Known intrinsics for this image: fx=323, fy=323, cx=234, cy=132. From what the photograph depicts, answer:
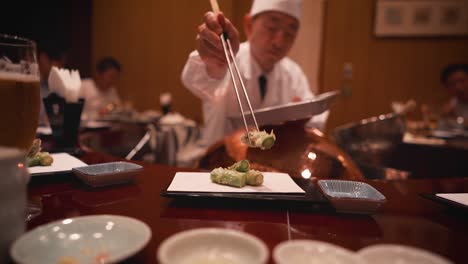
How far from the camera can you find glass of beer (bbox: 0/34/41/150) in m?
0.74

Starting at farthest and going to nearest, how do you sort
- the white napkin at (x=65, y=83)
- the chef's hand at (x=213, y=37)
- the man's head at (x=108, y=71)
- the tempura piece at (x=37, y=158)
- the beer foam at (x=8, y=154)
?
the man's head at (x=108, y=71)
the white napkin at (x=65, y=83)
the chef's hand at (x=213, y=37)
the tempura piece at (x=37, y=158)
the beer foam at (x=8, y=154)

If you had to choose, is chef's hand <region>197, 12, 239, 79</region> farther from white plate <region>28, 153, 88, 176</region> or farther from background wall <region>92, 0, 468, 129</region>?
background wall <region>92, 0, 468, 129</region>

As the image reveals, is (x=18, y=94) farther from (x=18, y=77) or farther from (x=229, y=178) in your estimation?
(x=229, y=178)

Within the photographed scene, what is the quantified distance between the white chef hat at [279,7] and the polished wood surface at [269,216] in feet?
5.67

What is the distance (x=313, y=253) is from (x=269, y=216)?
0.96ft

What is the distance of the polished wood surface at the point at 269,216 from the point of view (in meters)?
0.75

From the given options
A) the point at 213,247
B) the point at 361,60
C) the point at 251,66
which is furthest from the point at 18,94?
the point at 361,60

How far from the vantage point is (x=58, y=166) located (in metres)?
1.14

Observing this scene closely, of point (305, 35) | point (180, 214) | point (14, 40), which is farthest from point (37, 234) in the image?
point (305, 35)

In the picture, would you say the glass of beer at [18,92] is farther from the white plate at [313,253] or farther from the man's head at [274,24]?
the man's head at [274,24]

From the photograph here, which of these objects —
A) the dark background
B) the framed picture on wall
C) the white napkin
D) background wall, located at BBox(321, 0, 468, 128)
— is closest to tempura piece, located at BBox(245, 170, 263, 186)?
the white napkin

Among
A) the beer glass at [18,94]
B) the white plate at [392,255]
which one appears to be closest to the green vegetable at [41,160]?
the beer glass at [18,94]

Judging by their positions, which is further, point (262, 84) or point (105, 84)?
point (105, 84)

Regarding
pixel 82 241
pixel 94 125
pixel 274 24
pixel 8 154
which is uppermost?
pixel 274 24
